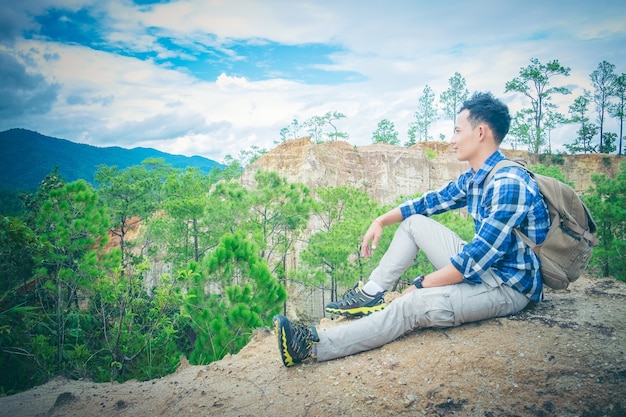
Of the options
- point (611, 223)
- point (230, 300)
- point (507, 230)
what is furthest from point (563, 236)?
point (611, 223)

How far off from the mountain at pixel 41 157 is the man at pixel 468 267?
8.47m

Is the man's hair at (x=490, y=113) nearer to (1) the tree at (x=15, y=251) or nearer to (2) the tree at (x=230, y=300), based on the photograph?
(1) the tree at (x=15, y=251)

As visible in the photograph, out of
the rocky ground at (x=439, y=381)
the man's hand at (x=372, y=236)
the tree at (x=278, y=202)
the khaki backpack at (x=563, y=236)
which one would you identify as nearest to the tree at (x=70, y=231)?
the rocky ground at (x=439, y=381)

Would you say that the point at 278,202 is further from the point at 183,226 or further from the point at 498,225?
the point at 498,225

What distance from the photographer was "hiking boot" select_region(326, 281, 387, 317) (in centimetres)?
231

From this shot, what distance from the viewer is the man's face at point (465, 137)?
2162 mm

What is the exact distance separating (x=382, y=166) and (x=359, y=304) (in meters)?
23.4

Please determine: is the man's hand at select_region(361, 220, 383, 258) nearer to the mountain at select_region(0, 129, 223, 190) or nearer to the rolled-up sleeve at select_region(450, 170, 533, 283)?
the rolled-up sleeve at select_region(450, 170, 533, 283)

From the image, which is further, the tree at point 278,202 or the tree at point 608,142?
the tree at point 608,142

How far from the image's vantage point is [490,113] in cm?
209

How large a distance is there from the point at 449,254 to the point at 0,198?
22991mm

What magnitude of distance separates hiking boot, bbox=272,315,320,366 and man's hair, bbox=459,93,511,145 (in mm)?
1704

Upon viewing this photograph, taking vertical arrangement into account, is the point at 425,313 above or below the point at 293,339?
above

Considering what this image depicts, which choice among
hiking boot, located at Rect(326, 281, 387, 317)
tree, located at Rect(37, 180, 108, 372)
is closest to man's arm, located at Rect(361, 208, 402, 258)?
hiking boot, located at Rect(326, 281, 387, 317)
